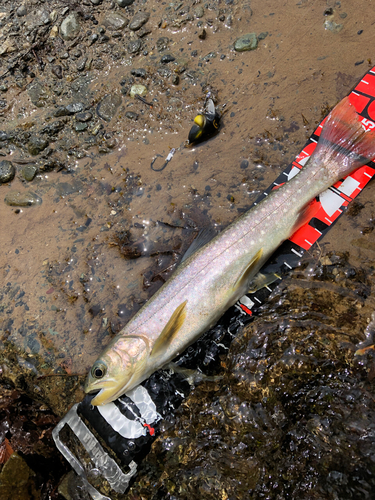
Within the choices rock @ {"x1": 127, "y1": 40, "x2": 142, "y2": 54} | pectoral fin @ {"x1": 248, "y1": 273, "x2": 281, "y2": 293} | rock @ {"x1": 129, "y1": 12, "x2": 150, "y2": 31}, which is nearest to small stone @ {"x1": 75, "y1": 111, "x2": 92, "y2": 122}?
rock @ {"x1": 127, "y1": 40, "x2": 142, "y2": 54}

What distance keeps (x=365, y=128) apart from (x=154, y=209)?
296 cm

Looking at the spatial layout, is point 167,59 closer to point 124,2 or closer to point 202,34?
point 202,34

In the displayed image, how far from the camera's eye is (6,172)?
5117mm

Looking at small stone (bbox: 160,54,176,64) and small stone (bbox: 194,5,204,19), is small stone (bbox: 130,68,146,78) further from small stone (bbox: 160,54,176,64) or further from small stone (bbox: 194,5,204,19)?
small stone (bbox: 194,5,204,19)

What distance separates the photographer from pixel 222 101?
482 cm

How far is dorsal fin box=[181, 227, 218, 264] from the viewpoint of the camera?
4.23 metres

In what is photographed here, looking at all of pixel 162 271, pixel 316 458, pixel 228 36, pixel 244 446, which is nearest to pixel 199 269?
pixel 162 271

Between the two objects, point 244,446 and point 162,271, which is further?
point 162,271

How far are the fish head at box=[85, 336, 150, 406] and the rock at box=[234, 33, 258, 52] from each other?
4320mm

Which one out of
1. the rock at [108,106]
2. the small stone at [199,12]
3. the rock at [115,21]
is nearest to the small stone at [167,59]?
the small stone at [199,12]

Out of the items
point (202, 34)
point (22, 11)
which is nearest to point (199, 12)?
point (202, 34)

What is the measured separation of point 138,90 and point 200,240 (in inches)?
102

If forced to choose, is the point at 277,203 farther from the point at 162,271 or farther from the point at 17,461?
the point at 17,461

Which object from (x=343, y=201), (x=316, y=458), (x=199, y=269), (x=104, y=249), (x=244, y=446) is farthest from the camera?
(x=104, y=249)
